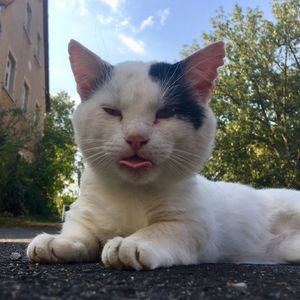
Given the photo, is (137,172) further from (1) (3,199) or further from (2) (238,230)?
(1) (3,199)

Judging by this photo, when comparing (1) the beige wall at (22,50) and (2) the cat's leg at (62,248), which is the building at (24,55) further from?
(2) the cat's leg at (62,248)

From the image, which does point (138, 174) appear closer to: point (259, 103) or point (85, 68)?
point (85, 68)

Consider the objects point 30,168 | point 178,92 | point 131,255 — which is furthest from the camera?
point 30,168

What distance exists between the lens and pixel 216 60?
2.65 metres

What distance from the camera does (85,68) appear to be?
269cm

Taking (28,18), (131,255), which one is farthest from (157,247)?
(28,18)

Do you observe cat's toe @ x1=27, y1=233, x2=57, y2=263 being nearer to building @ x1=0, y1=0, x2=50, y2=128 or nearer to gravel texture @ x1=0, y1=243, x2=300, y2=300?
gravel texture @ x1=0, y1=243, x2=300, y2=300

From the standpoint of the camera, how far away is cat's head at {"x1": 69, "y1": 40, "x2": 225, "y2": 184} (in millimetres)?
2195

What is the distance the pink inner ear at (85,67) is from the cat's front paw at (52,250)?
0.91m

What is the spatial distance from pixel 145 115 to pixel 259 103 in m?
16.2

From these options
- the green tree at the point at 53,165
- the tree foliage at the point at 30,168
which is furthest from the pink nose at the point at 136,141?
the green tree at the point at 53,165

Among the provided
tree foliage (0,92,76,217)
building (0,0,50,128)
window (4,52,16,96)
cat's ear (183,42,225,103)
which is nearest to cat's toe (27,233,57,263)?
cat's ear (183,42,225,103)

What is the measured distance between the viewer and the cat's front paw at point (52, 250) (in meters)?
2.18

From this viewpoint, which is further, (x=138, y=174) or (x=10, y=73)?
(x=10, y=73)
